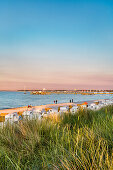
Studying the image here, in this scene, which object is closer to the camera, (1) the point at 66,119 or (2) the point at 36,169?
(2) the point at 36,169

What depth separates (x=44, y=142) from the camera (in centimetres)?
329

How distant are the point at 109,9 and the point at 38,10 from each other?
236 inches

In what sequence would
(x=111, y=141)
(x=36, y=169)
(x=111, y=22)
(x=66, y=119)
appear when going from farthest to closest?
(x=111, y=22) → (x=66, y=119) → (x=111, y=141) → (x=36, y=169)

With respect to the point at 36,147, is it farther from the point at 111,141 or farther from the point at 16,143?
the point at 111,141

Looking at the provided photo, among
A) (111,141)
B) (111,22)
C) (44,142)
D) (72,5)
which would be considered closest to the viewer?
(111,141)

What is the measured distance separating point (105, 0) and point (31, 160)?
12232 millimetres

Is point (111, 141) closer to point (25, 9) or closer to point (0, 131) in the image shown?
point (0, 131)

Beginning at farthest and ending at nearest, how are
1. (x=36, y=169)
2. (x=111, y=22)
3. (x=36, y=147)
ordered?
(x=111, y=22) → (x=36, y=147) → (x=36, y=169)

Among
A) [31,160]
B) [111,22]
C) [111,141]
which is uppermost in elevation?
[111,22]

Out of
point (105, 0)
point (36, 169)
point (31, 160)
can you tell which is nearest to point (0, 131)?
point (31, 160)

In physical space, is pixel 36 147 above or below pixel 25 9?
below

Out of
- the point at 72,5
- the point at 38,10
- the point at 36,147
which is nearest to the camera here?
the point at 36,147

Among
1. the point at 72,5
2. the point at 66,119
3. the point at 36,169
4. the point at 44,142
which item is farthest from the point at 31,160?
the point at 72,5

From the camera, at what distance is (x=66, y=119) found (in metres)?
5.35
